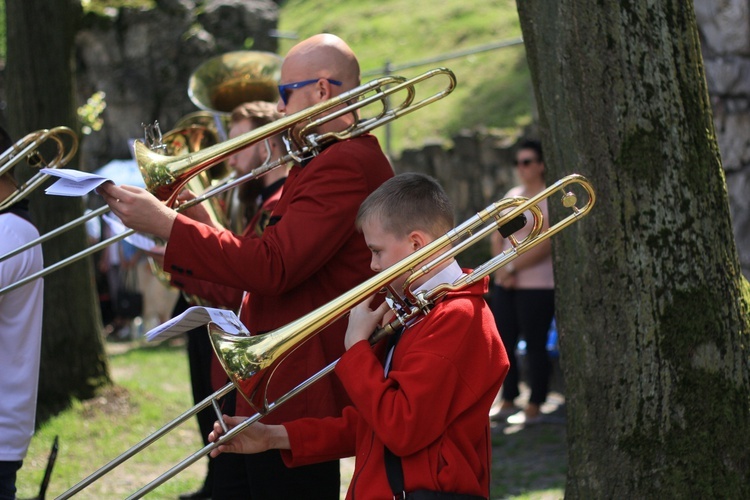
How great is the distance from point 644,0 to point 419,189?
1128 millimetres

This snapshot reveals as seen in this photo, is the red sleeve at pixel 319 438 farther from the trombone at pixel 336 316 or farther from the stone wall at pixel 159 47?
the stone wall at pixel 159 47

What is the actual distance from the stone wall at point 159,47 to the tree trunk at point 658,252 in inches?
358

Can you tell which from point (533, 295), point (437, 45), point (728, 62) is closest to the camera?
point (533, 295)

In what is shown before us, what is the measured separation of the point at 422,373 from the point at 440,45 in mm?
16185

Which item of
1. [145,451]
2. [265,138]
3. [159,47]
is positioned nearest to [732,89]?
[145,451]

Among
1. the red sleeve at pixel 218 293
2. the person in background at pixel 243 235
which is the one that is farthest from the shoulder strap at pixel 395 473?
the red sleeve at pixel 218 293

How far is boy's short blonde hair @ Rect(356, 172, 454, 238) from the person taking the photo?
251cm

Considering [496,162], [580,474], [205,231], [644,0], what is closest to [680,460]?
[580,474]

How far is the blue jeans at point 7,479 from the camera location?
3053 millimetres

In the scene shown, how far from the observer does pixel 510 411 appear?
21.3ft

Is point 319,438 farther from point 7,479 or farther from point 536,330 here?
point 536,330

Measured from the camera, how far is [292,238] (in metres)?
2.85

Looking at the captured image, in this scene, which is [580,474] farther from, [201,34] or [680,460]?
[201,34]

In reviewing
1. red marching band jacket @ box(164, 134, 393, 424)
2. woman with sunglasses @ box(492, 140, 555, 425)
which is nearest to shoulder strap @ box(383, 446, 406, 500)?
red marching band jacket @ box(164, 134, 393, 424)
